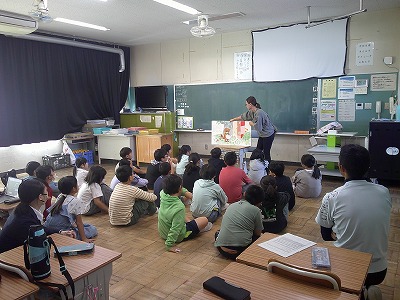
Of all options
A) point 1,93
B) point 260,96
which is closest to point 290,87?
point 260,96

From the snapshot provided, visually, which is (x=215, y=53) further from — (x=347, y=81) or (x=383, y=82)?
(x=383, y=82)

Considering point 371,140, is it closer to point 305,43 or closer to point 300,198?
point 300,198

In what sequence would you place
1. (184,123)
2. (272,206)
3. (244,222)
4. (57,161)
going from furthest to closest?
1. (184,123)
2. (57,161)
3. (272,206)
4. (244,222)

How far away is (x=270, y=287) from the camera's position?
137 centimetres

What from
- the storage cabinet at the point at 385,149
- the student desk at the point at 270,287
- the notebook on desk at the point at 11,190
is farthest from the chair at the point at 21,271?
the storage cabinet at the point at 385,149

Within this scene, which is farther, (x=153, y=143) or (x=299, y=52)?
(x=153, y=143)

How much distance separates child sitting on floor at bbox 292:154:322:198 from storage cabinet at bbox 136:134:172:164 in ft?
11.0

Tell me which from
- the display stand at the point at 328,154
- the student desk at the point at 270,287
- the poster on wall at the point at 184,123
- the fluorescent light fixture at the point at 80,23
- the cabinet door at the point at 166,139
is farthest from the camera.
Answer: the poster on wall at the point at 184,123

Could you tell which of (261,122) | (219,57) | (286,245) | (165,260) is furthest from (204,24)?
(286,245)

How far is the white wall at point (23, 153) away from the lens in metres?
6.46

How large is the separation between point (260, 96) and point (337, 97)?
4.88 feet

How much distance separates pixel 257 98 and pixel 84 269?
570 centimetres

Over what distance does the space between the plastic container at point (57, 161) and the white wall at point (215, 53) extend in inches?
105

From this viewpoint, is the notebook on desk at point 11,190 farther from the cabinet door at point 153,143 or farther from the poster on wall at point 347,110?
the poster on wall at point 347,110
